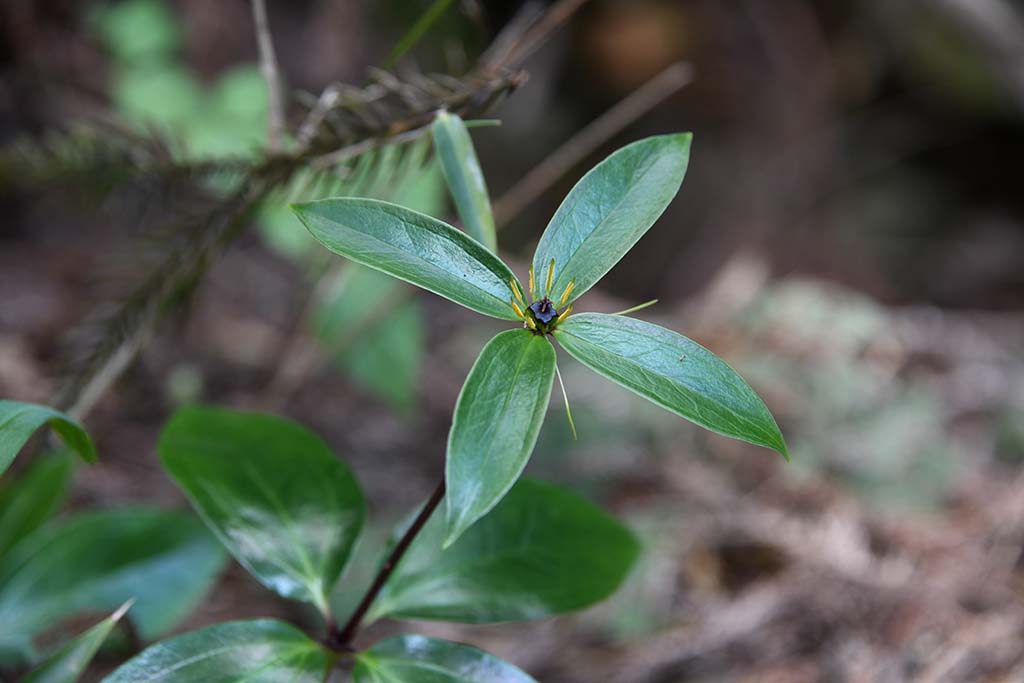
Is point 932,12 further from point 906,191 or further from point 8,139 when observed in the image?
point 8,139

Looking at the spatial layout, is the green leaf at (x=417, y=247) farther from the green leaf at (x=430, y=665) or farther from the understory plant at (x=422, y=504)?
the green leaf at (x=430, y=665)

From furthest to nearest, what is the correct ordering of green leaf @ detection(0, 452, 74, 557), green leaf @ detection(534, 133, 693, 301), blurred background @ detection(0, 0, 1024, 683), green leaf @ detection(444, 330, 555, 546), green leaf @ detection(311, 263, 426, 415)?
green leaf @ detection(311, 263, 426, 415) → blurred background @ detection(0, 0, 1024, 683) → green leaf @ detection(0, 452, 74, 557) → green leaf @ detection(534, 133, 693, 301) → green leaf @ detection(444, 330, 555, 546)

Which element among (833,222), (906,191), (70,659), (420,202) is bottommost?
(70,659)

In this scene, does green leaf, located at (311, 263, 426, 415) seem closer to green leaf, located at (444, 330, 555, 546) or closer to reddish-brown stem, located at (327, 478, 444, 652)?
reddish-brown stem, located at (327, 478, 444, 652)

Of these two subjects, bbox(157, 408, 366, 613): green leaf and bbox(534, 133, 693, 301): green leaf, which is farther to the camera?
bbox(157, 408, 366, 613): green leaf

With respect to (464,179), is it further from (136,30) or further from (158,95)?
(136,30)

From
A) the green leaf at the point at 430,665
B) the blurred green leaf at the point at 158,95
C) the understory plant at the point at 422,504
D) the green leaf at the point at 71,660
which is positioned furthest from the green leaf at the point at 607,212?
the blurred green leaf at the point at 158,95

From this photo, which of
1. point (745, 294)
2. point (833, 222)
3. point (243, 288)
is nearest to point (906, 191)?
point (833, 222)

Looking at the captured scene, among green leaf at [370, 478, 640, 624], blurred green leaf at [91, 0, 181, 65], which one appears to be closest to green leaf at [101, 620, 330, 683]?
green leaf at [370, 478, 640, 624]
